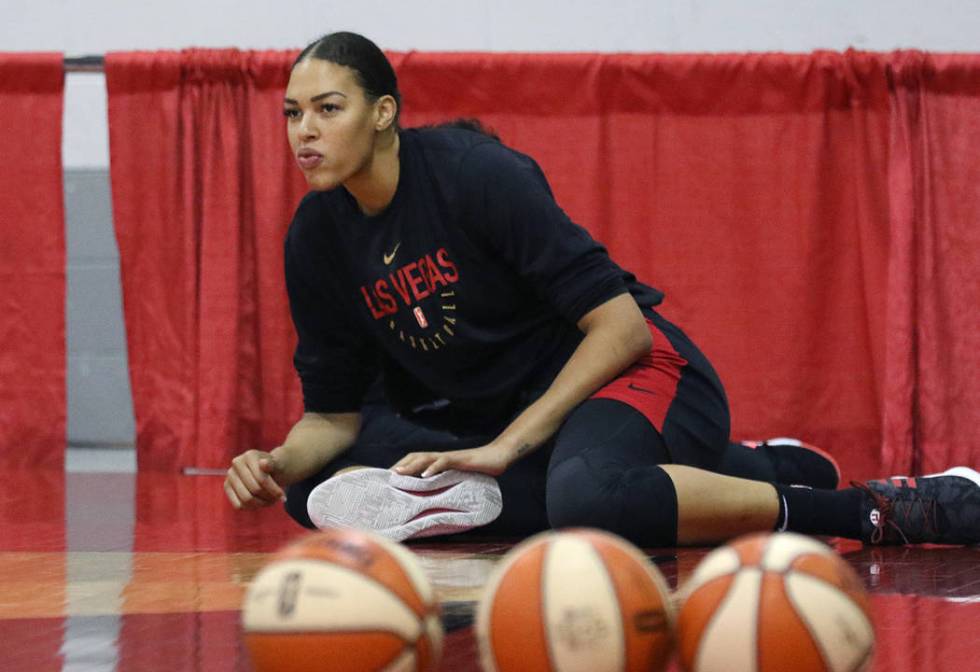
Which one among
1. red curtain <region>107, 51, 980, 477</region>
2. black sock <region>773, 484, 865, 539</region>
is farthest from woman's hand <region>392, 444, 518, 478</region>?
red curtain <region>107, 51, 980, 477</region>

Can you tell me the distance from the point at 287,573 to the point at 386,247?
3.97ft

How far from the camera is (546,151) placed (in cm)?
395

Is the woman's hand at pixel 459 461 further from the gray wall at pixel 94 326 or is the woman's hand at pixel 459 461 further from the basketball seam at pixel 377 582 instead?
the gray wall at pixel 94 326

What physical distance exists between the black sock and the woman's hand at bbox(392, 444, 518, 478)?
47 centimetres

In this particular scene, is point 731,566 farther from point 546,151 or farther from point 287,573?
point 546,151

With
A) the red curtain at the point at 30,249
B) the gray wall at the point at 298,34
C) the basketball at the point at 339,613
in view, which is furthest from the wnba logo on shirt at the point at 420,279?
the gray wall at the point at 298,34

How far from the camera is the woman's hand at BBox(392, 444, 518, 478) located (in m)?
2.13

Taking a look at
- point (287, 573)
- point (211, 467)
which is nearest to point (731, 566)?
point (287, 573)

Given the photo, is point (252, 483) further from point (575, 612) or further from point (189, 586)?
point (575, 612)

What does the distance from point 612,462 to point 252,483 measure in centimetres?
62

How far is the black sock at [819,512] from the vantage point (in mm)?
2234

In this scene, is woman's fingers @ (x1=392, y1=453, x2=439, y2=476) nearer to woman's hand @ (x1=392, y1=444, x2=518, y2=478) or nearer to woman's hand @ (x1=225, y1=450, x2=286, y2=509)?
woman's hand @ (x1=392, y1=444, x2=518, y2=478)

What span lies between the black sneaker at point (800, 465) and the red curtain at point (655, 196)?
3.24 feet

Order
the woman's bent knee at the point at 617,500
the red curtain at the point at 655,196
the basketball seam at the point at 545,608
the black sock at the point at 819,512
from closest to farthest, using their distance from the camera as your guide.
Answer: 1. the basketball seam at the point at 545,608
2. the woman's bent knee at the point at 617,500
3. the black sock at the point at 819,512
4. the red curtain at the point at 655,196
